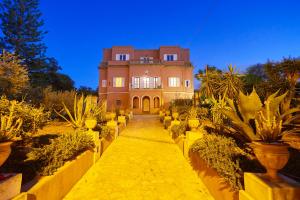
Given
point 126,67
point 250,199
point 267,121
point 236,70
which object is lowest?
point 250,199

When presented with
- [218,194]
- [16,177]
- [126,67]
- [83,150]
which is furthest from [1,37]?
[218,194]

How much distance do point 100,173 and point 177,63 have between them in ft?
91.1

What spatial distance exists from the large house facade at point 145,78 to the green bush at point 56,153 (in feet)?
74.9

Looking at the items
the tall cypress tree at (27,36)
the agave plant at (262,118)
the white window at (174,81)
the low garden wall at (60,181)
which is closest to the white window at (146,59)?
the white window at (174,81)

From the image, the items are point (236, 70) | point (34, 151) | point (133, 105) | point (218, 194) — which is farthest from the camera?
point (133, 105)

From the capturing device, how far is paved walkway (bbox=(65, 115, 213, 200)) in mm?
3658

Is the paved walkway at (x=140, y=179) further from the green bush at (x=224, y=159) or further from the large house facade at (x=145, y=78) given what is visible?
the large house facade at (x=145, y=78)

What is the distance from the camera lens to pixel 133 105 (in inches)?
1156

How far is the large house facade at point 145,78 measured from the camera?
2919 centimetres

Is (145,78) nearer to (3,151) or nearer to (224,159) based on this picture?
(224,159)

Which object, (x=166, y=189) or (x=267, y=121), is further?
(x=166, y=189)

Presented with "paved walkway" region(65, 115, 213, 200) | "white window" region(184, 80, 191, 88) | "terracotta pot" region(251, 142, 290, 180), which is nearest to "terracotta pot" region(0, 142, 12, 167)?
"paved walkway" region(65, 115, 213, 200)

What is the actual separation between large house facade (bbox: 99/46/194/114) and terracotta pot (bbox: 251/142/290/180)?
25297 mm

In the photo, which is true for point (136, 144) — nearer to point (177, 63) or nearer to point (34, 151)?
point (34, 151)
